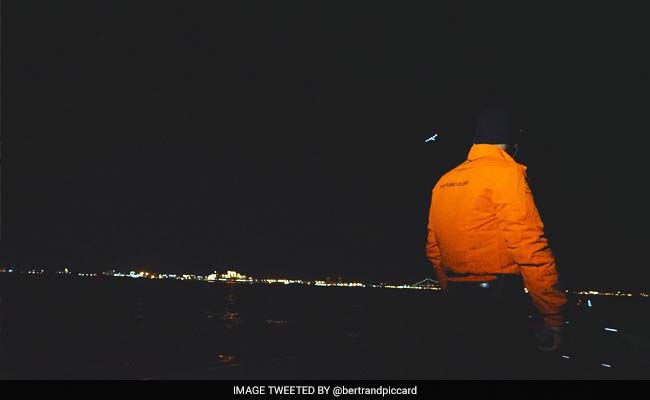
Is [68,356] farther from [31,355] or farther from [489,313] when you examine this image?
[489,313]

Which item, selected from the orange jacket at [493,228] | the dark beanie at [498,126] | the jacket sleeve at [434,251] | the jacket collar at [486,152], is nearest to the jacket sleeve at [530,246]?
the orange jacket at [493,228]

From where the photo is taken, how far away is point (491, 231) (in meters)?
4.22

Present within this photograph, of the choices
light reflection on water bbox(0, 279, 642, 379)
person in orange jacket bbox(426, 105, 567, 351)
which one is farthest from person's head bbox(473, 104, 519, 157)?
light reflection on water bbox(0, 279, 642, 379)

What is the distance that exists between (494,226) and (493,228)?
0.01 meters

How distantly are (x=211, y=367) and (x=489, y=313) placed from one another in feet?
7.92

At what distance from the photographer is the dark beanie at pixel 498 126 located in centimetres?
445

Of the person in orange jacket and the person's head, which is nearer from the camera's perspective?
the person in orange jacket

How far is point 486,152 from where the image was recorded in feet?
14.4

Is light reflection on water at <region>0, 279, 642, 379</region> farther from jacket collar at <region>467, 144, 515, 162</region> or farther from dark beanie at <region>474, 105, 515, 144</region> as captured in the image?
dark beanie at <region>474, 105, 515, 144</region>

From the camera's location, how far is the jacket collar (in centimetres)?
434

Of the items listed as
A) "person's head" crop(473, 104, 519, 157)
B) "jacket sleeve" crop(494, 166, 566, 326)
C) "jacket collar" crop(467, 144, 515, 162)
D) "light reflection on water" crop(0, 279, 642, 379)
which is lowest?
"light reflection on water" crop(0, 279, 642, 379)

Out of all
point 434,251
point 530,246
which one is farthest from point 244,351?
point 530,246

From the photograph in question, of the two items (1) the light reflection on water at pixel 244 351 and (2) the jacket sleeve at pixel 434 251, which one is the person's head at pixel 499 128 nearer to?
(2) the jacket sleeve at pixel 434 251
